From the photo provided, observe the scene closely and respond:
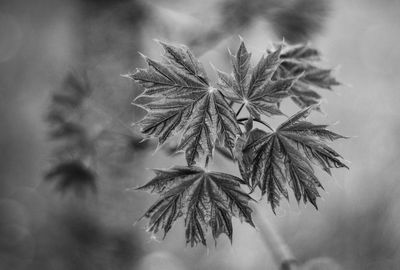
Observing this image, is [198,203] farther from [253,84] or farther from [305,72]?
[305,72]

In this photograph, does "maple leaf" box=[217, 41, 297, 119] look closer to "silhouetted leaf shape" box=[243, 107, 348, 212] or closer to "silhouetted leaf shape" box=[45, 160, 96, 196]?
"silhouetted leaf shape" box=[243, 107, 348, 212]

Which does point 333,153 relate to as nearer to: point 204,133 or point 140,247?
point 204,133

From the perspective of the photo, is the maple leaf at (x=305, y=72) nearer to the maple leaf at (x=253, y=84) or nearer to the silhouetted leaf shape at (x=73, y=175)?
the maple leaf at (x=253, y=84)

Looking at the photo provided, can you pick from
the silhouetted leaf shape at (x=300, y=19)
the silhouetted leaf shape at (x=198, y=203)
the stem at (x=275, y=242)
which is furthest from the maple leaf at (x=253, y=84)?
the silhouetted leaf shape at (x=300, y=19)

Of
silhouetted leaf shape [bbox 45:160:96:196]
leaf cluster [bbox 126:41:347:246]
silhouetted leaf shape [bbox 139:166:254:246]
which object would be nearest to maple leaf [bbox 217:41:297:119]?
leaf cluster [bbox 126:41:347:246]

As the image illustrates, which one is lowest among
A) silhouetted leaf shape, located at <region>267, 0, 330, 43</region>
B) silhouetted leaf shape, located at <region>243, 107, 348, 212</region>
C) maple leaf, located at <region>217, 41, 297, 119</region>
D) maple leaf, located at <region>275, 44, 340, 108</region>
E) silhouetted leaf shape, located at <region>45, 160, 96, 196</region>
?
silhouetted leaf shape, located at <region>243, 107, 348, 212</region>

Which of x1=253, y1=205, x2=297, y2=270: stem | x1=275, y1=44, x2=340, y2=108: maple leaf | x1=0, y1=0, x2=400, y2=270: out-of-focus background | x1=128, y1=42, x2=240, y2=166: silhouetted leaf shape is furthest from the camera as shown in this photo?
x1=0, y1=0, x2=400, y2=270: out-of-focus background

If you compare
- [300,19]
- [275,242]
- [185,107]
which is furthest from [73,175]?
[300,19]

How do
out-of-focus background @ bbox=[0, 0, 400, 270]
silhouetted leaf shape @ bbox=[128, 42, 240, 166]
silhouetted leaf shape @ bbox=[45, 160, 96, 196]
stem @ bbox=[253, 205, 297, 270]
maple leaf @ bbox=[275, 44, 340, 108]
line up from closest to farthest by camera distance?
silhouetted leaf shape @ bbox=[128, 42, 240, 166]
maple leaf @ bbox=[275, 44, 340, 108]
stem @ bbox=[253, 205, 297, 270]
silhouetted leaf shape @ bbox=[45, 160, 96, 196]
out-of-focus background @ bbox=[0, 0, 400, 270]
